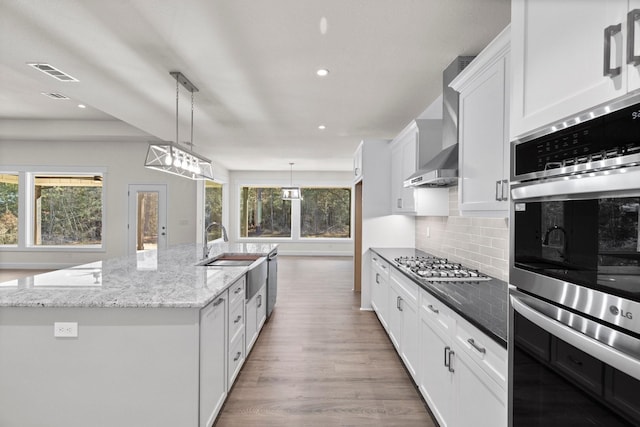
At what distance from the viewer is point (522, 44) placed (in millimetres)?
1234

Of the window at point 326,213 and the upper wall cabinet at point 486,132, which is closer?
the upper wall cabinet at point 486,132

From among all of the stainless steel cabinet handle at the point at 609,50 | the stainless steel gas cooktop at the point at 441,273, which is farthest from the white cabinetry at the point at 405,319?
the stainless steel cabinet handle at the point at 609,50

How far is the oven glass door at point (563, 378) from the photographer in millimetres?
796

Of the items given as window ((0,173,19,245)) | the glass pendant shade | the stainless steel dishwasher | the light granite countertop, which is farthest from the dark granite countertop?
window ((0,173,19,245))

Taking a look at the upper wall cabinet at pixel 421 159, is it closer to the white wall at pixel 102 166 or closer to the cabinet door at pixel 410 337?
the cabinet door at pixel 410 337

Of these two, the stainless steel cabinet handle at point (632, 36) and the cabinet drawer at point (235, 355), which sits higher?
the stainless steel cabinet handle at point (632, 36)

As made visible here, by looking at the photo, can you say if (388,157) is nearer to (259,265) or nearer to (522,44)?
(259,265)

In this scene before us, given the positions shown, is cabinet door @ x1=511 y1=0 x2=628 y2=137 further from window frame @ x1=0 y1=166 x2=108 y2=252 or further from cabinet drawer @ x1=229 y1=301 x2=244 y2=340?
window frame @ x1=0 y1=166 x2=108 y2=252

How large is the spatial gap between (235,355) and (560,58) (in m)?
2.64

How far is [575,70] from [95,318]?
238 centimetres

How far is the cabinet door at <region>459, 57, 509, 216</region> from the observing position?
67.9 inches

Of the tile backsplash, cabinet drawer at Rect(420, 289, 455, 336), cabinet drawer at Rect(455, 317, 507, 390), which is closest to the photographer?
cabinet drawer at Rect(455, 317, 507, 390)

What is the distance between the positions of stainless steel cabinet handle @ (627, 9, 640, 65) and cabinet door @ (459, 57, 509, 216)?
36.0 inches

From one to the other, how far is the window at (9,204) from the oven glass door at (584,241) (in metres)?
9.82
